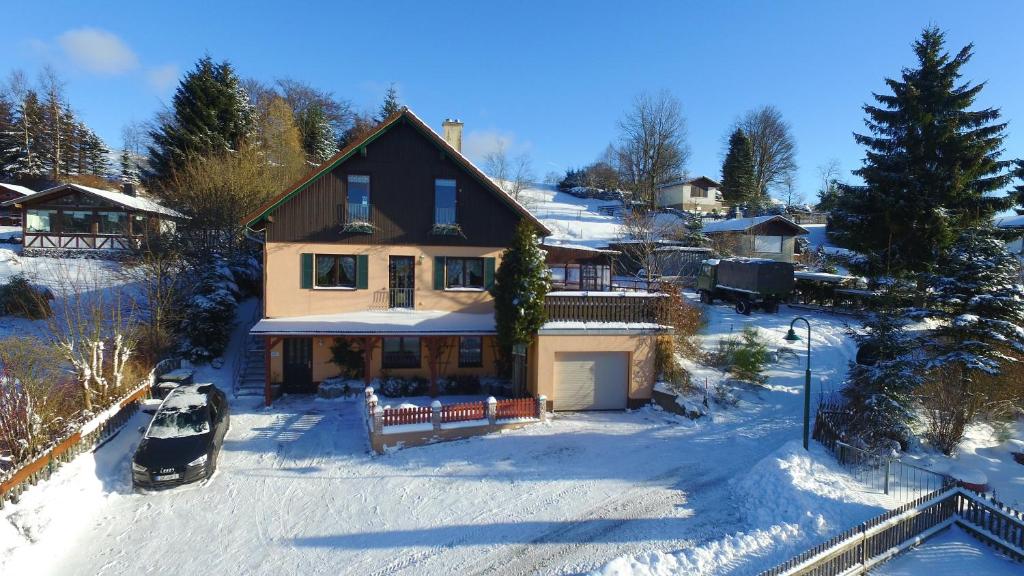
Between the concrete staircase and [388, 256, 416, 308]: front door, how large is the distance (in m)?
5.23

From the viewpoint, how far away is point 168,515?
1026 centimetres

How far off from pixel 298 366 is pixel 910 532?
17.6 meters

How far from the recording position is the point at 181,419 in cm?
1248

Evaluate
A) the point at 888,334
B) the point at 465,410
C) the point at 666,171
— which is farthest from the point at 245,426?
the point at 666,171

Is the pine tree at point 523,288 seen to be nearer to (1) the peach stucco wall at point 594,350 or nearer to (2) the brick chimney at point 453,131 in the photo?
(1) the peach stucco wall at point 594,350

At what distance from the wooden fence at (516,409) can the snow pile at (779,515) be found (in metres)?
5.90

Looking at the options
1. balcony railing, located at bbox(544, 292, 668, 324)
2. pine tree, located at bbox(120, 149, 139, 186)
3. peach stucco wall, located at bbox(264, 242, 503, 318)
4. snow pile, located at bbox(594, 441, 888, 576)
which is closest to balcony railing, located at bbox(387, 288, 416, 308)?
peach stucco wall, located at bbox(264, 242, 503, 318)

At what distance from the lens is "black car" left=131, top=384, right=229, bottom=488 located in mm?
11039

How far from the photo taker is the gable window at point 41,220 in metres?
29.1

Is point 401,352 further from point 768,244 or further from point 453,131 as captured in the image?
point 768,244

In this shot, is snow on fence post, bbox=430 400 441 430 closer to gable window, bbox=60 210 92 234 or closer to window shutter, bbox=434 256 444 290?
window shutter, bbox=434 256 444 290

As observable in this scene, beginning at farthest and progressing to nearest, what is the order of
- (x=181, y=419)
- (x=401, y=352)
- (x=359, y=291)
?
(x=401, y=352) → (x=359, y=291) → (x=181, y=419)

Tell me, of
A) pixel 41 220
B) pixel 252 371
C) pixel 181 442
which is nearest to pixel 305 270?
pixel 252 371

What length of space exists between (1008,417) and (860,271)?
11.6 meters
